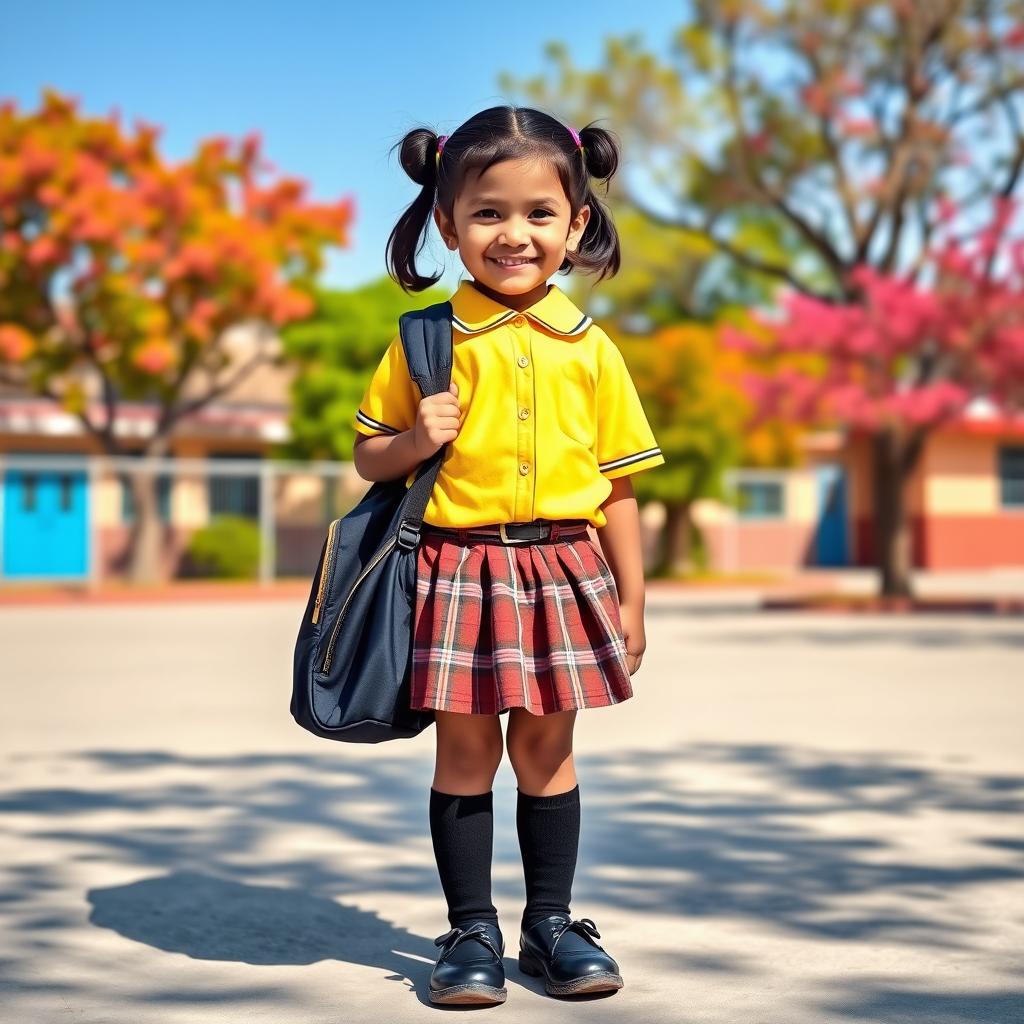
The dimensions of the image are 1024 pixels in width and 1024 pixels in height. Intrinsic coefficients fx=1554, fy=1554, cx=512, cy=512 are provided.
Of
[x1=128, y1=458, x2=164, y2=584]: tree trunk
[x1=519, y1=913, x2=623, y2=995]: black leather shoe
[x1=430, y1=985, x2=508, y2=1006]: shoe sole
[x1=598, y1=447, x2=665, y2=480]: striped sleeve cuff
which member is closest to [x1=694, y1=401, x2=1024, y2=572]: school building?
[x1=128, y1=458, x2=164, y2=584]: tree trunk

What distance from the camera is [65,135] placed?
24.3 metres

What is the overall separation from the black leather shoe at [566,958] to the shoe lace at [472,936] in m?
0.10

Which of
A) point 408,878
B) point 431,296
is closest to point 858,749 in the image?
point 408,878

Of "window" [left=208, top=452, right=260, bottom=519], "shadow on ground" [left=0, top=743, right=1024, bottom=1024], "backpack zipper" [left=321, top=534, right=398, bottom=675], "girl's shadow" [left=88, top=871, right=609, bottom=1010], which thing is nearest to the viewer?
"backpack zipper" [left=321, top=534, right=398, bottom=675]

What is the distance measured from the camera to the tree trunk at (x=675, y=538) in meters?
28.8

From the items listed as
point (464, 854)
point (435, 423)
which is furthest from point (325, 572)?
point (464, 854)

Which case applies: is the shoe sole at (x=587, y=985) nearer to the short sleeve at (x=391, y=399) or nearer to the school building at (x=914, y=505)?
the short sleeve at (x=391, y=399)

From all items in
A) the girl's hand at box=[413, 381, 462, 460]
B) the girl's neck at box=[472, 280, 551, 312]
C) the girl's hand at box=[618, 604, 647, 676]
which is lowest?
the girl's hand at box=[618, 604, 647, 676]

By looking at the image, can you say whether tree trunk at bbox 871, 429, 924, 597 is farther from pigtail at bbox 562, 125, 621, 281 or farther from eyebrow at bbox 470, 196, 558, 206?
eyebrow at bbox 470, 196, 558, 206

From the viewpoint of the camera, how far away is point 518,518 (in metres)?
3.01

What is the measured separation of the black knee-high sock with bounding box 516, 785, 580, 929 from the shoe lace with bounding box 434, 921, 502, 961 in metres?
0.13

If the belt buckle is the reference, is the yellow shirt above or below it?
above

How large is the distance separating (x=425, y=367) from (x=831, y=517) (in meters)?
32.0

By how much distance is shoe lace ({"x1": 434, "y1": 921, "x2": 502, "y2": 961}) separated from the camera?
297cm
